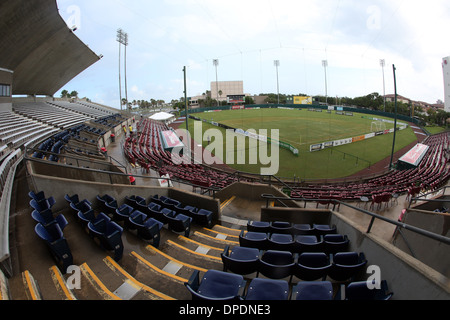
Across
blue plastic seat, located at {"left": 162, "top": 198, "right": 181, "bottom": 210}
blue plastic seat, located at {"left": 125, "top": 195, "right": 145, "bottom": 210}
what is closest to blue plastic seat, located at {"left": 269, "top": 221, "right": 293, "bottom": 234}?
blue plastic seat, located at {"left": 162, "top": 198, "right": 181, "bottom": 210}

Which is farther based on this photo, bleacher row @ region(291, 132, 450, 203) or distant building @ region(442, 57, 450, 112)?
Answer: distant building @ region(442, 57, 450, 112)

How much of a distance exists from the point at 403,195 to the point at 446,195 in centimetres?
259

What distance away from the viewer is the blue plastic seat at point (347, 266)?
355 centimetres

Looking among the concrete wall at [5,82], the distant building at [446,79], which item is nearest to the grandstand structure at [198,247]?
the concrete wall at [5,82]

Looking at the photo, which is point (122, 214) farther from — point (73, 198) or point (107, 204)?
point (73, 198)

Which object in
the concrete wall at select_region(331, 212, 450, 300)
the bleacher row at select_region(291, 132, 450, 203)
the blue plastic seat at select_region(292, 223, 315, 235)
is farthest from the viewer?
the bleacher row at select_region(291, 132, 450, 203)

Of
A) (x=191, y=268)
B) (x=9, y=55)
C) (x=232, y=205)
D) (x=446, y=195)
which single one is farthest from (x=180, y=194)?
(x=9, y=55)

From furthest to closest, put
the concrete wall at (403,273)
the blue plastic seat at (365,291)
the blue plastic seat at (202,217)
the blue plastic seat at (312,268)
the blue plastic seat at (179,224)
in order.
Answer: the blue plastic seat at (202,217), the blue plastic seat at (179,224), the blue plastic seat at (312,268), the blue plastic seat at (365,291), the concrete wall at (403,273)

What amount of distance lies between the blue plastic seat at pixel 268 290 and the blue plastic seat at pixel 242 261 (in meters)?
0.52

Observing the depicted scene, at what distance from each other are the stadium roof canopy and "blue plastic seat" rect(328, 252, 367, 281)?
25608 millimetres

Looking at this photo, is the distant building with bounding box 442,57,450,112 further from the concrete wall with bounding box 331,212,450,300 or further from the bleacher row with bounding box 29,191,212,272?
the bleacher row with bounding box 29,191,212,272

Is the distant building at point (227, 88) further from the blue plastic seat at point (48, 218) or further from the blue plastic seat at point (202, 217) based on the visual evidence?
the blue plastic seat at point (48, 218)

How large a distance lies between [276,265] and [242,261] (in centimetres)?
58

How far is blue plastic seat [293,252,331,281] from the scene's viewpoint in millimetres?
3518
